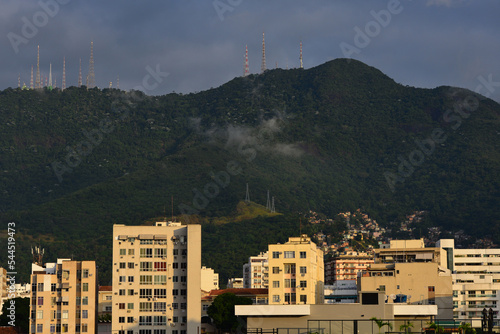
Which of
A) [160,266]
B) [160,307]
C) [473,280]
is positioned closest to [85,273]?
[160,266]

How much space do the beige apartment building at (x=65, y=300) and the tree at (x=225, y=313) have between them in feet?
61.9

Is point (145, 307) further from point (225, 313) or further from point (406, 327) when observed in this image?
point (406, 327)

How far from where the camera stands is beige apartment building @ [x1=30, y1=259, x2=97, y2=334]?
399ft

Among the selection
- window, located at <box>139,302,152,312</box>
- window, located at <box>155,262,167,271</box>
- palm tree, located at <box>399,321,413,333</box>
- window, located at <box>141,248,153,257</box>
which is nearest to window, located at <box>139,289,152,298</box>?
window, located at <box>139,302,152,312</box>

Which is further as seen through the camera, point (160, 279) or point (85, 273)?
point (85, 273)

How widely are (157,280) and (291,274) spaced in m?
18.5

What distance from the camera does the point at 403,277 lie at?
126m

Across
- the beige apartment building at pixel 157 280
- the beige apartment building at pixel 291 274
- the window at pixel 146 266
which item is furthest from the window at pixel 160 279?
the beige apartment building at pixel 291 274

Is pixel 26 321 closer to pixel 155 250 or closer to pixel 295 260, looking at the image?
pixel 155 250

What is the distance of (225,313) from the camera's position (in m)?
134

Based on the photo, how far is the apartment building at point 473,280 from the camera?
137 meters

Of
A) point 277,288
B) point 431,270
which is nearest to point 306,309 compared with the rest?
point 277,288

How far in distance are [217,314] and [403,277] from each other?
28.2m

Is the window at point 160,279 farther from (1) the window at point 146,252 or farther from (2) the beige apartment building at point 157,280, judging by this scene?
(1) the window at point 146,252
